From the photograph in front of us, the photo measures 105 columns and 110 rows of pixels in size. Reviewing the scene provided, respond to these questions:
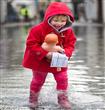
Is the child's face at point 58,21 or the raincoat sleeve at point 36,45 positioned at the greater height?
the child's face at point 58,21

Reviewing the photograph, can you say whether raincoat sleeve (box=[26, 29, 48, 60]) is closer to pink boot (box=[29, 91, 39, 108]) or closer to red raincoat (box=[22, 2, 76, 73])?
red raincoat (box=[22, 2, 76, 73])

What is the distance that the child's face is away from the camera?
25.1ft

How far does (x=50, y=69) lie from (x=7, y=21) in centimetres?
4308

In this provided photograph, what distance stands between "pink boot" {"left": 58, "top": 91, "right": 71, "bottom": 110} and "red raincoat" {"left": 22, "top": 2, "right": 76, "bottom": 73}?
0.42 m

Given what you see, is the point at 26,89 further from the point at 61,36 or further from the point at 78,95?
the point at 61,36

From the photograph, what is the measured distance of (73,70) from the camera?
38.8 feet

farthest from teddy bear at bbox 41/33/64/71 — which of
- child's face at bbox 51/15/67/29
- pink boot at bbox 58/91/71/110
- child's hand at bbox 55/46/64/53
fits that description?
pink boot at bbox 58/91/71/110

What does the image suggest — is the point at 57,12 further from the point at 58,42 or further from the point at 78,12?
the point at 78,12

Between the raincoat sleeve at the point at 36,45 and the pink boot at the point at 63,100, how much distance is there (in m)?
0.67

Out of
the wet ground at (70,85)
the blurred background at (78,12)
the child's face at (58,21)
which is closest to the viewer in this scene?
the child's face at (58,21)

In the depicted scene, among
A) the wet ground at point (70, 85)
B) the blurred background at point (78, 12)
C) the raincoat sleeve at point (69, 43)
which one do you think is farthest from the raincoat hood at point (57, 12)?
the blurred background at point (78, 12)

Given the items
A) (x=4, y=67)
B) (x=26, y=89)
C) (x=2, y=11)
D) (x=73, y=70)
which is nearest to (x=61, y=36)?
(x=26, y=89)

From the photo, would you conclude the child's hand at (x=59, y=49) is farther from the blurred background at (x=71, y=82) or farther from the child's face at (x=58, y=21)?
the blurred background at (x=71, y=82)

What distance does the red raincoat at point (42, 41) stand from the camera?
7.59 m
